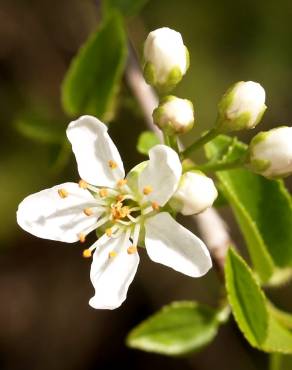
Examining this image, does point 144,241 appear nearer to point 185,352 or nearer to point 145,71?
point 145,71

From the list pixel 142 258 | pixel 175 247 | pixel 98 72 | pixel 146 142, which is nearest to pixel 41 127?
pixel 98 72

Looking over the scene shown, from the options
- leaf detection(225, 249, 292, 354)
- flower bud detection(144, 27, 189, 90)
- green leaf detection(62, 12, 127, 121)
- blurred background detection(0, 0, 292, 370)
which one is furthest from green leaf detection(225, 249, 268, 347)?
blurred background detection(0, 0, 292, 370)

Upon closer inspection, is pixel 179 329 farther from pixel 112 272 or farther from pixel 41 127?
pixel 41 127

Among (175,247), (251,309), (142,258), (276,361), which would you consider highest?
(175,247)

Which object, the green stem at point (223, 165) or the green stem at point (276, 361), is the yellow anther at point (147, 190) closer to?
the green stem at point (223, 165)

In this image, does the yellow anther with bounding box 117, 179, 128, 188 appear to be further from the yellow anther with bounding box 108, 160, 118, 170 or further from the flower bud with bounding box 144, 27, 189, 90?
the flower bud with bounding box 144, 27, 189, 90

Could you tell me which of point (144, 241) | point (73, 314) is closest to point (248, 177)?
point (144, 241)
